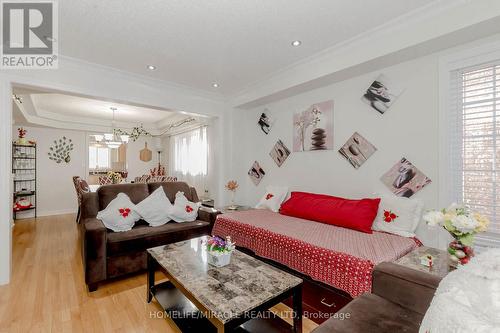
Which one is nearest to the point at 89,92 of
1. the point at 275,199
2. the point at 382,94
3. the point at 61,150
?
the point at 275,199

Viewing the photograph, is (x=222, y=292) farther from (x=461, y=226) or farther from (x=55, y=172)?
(x=55, y=172)

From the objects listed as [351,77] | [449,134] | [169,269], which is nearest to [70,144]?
[169,269]

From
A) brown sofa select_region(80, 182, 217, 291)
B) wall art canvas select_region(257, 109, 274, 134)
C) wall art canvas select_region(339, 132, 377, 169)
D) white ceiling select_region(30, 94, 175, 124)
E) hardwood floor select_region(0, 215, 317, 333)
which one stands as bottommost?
hardwood floor select_region(0, 215, 317, 333)

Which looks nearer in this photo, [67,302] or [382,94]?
[67,302]

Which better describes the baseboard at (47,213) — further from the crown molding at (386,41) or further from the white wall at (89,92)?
the crown molding at (386,41)

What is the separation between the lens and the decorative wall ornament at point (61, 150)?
19.6ft

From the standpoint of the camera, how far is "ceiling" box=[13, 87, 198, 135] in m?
4.61

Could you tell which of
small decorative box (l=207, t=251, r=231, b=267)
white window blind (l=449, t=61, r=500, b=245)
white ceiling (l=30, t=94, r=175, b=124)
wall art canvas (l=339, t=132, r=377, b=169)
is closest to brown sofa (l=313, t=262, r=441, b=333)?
small decorative box (l=207, t=251, r=231, b=267)

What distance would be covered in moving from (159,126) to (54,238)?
4242 millimetres

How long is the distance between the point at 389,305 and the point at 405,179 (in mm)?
1563

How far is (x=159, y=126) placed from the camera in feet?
24.4

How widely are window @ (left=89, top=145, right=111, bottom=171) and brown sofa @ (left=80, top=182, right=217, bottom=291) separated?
602 centimetres

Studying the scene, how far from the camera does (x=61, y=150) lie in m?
6.07

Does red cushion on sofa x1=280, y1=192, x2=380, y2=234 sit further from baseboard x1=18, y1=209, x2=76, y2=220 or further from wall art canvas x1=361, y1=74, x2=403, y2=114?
baseboard x1=18, y1=209, x2=76, y2=220
